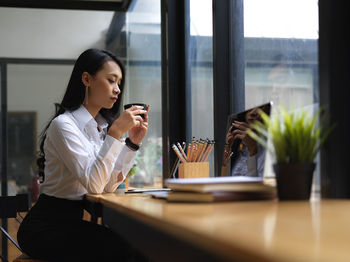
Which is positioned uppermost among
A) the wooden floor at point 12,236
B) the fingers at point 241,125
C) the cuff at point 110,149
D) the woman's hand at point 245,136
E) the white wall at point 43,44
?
the white wall at point 43,44

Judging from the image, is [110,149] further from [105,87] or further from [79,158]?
[105,87]

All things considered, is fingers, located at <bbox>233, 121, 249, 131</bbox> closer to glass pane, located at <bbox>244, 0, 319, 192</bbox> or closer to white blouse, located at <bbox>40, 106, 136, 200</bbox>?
glass pane, located at <bbox>244, 0, 319, 192</bbox>

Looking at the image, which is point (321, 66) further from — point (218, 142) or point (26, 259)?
point (26, 259)

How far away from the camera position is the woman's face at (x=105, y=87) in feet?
7.93

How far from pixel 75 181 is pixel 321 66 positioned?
1.18 m

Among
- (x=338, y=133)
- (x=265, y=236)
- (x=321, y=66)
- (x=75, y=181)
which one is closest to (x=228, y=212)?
(x=265, y=236)

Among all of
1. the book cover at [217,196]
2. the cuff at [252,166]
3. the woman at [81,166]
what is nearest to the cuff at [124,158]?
the woman at [81,166]

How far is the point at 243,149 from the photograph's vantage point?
1.79m

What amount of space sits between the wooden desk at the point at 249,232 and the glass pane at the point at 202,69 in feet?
5.18

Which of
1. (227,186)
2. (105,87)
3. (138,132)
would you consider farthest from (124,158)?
(227,186)

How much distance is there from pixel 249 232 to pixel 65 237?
1402mm

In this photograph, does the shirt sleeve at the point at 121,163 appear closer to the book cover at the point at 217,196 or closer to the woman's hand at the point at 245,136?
the woman's hand at the point at 245,136

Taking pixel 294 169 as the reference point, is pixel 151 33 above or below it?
above

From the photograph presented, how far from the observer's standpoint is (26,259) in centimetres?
204
